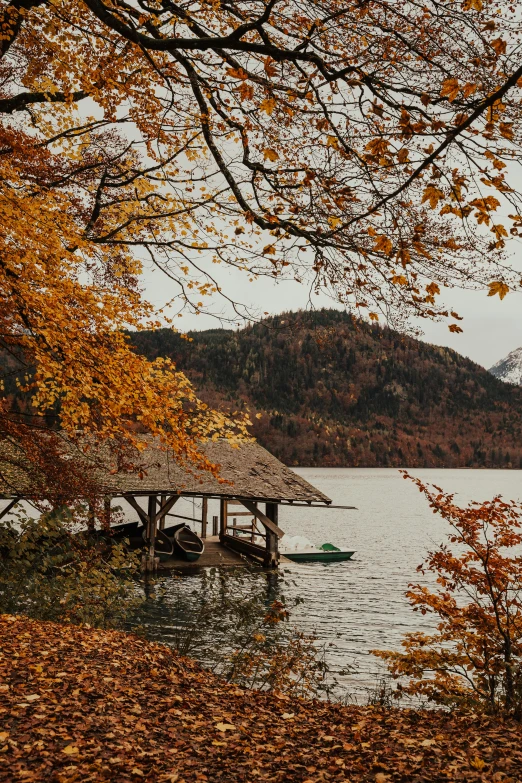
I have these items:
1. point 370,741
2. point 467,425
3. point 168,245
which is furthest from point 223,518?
point 467,425

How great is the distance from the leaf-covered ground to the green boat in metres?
25.4

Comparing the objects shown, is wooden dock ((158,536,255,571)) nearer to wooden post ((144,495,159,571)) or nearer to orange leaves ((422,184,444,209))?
wooden post ((144,495,159,571))

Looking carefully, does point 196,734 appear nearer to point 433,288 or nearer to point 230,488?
point 433,288

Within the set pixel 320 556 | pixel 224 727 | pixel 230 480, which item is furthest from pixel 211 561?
pixel 224 727

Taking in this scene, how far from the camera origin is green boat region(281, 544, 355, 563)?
3306 cm

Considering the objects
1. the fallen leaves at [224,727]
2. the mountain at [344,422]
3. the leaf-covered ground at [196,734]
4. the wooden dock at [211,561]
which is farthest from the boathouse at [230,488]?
the mountain at [344,422]

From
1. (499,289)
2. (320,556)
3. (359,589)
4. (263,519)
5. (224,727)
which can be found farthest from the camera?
(320,556)

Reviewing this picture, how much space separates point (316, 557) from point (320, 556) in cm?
28

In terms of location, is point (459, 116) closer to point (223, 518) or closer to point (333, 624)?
point (333, 624)

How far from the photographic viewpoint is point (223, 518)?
3212cm

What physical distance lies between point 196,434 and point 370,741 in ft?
17.1

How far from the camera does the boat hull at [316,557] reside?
108 feet

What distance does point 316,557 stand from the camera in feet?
110

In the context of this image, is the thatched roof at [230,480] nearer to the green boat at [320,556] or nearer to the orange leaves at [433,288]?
the green boat at [320,556]
